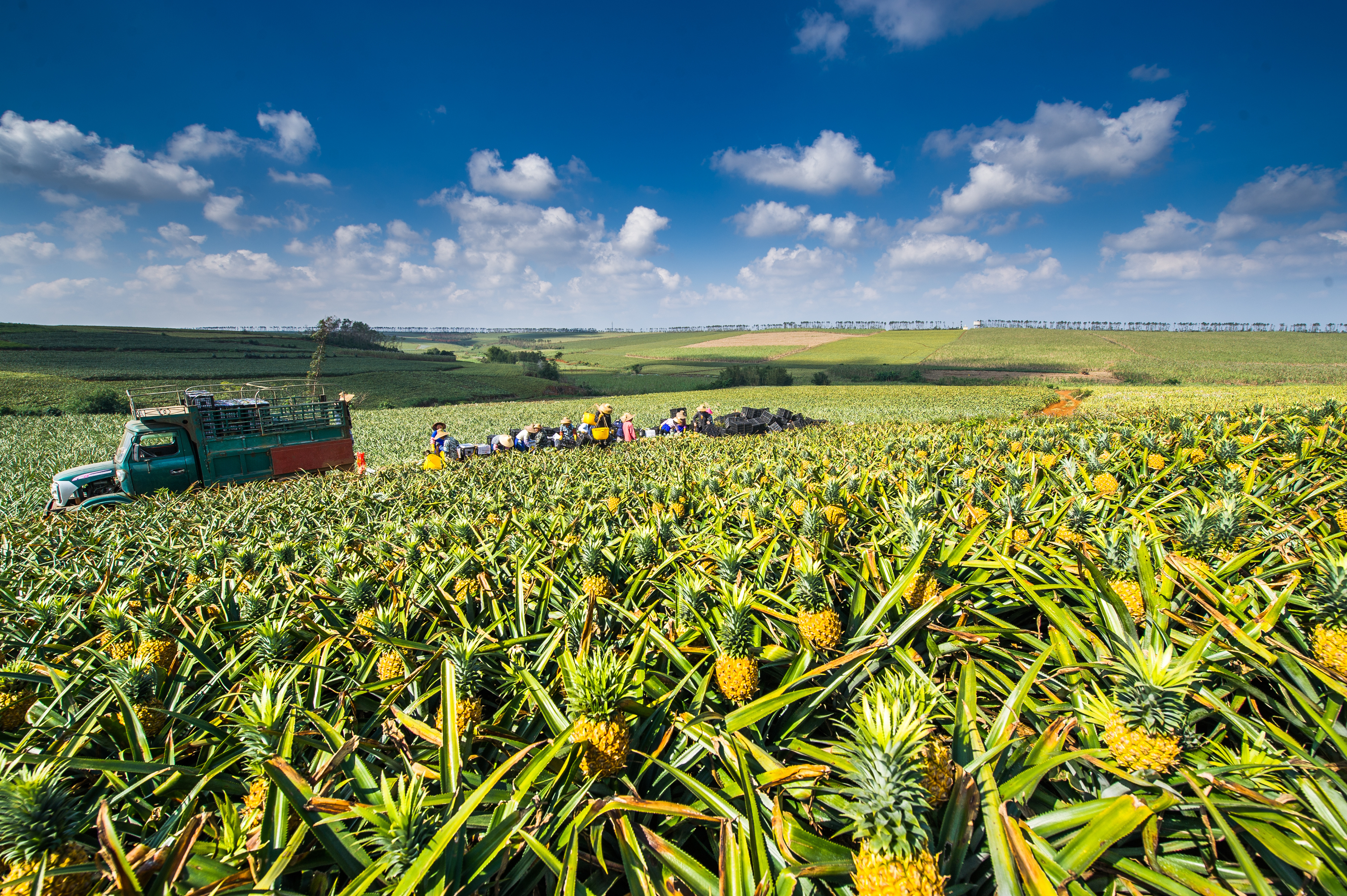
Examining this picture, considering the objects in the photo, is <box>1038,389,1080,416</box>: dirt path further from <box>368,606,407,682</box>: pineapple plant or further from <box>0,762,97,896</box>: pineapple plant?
<box>0,762,97,896</box>: pineapple plant

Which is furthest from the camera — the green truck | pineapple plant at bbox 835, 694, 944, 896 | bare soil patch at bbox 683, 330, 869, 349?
bare soil patch at bbox 683, 330, 869, 349

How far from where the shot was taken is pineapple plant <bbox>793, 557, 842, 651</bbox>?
1574 millimetres

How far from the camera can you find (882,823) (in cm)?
87

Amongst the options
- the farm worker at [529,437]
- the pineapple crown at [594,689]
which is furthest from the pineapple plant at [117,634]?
the farm worker at [529,437]

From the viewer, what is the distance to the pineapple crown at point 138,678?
1.66 m

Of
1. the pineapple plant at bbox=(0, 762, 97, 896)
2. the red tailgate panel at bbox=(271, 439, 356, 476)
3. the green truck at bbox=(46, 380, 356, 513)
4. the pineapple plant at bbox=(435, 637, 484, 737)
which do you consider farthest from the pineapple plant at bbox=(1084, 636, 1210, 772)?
the red tailgate panel at bbox=(271, 439, 356, 476)

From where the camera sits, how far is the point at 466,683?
1.49m

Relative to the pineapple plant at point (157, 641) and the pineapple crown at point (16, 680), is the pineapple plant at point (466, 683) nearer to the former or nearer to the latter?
the pineapple plant at point (157, 641)

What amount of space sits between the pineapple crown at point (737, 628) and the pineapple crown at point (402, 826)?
32.6 inches

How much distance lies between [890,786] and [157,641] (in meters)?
2.66

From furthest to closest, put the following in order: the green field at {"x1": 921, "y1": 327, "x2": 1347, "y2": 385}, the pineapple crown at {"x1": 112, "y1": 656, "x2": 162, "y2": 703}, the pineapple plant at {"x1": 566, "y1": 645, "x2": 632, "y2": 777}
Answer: the green field at {"x1": 921, "y1": 327, "x2": 1347, "y2": 385} → the pineapple crown at {"x1": 112, "y1": 656, "x2": 162, "y2": 703} → the pineapple plant at {"x1": 566, "y1": 645, "x2": 632, "y2": 777}

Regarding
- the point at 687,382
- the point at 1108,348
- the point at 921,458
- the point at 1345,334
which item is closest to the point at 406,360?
the point at 687,382

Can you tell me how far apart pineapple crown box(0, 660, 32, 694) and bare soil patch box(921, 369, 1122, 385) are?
6580 centimetres

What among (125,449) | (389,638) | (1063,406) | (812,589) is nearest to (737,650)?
(812,589)
